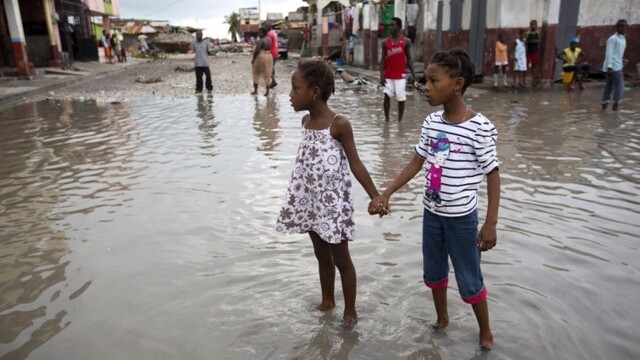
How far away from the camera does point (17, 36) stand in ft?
61.0

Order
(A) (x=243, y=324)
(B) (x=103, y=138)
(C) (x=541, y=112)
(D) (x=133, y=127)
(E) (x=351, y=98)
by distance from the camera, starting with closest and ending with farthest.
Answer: (A) (x=243, y=324) → (B) (x=103, y=138) → (D) (x=133, y=127) → (C) (x=541, y=112) → (E) (x=351, y=98)

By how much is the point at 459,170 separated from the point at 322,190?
0.75 metres

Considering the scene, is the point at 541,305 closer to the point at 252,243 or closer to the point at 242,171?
the point at 252,243

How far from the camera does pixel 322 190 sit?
2834 mm

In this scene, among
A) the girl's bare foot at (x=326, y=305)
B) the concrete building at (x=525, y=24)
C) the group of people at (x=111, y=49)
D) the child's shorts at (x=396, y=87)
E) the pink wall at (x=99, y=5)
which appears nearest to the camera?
the girl's bare foot at (x=326, y=305)

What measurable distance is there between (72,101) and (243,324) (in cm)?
1316

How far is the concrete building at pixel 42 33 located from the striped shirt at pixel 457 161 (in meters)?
20.1

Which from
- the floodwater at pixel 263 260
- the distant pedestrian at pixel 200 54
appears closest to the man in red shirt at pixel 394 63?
the floodwater at pixel 263 260

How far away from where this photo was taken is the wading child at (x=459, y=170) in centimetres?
251

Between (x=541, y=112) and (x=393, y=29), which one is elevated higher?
(x=393, y=29)

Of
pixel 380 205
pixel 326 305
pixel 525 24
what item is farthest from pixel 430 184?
pixel 525 24

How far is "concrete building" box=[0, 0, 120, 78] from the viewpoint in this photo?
1883 centimetres

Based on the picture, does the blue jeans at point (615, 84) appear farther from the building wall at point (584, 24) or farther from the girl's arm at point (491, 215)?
the girl's arm at point (491, 215)

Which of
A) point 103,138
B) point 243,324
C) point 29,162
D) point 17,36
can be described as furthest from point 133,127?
point 17,36
